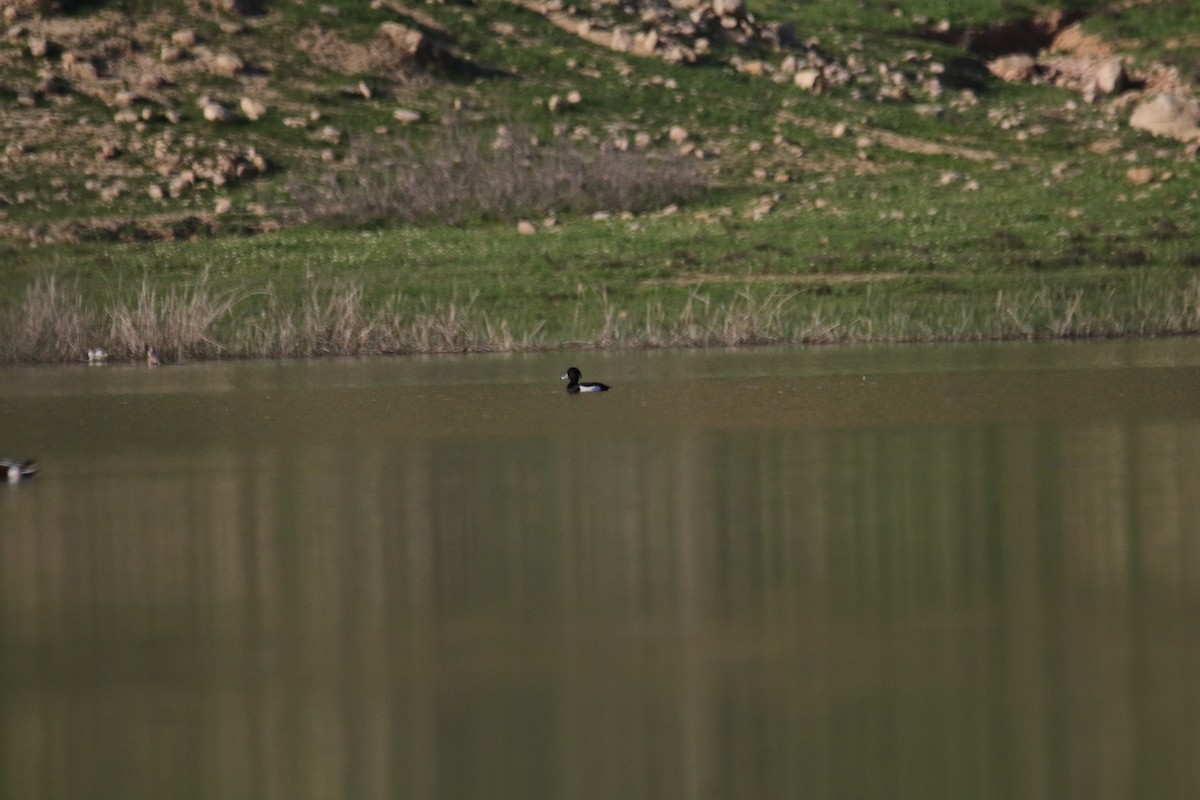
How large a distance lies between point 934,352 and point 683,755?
22.0 m

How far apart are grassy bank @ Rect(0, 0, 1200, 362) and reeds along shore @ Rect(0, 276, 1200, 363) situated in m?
0.07

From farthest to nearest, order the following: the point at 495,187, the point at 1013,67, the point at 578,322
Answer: the point at 1013,67 < the point at 495,187 < the point at 578,322

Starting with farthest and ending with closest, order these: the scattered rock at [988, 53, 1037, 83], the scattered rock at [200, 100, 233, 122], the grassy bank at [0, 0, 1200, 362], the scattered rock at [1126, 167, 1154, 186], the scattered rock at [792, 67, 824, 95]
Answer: the scattered rock at [988, 53, 1037, 83] < the scattered rock at [792, 67, 824, 95] < the scattered rock at [200, 100, 233, 122] < the scattered rock at [1126, 167, 1154, 186] < the grassy bank at [0, 0, 1200, 362]

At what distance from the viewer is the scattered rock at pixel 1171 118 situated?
48.8 metres

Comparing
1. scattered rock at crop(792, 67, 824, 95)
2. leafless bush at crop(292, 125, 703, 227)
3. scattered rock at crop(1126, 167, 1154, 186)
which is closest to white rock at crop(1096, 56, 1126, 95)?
scattered rock at crop(792, 67, 824, 95)

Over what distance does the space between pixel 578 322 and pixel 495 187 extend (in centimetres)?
1038

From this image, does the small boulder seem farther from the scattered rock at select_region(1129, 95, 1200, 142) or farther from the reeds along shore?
the reeds along shore

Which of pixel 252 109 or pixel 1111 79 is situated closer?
pixel 252 109

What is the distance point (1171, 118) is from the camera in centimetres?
4953

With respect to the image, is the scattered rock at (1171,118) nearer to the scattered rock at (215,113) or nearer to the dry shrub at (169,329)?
the scattered rock at (215,113)

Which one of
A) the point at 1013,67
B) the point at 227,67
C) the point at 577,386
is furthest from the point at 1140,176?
the point at 577,386

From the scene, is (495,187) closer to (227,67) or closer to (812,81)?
(227,67)

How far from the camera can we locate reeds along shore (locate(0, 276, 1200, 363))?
1233 inches

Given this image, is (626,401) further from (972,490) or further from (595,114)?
(595,114)
